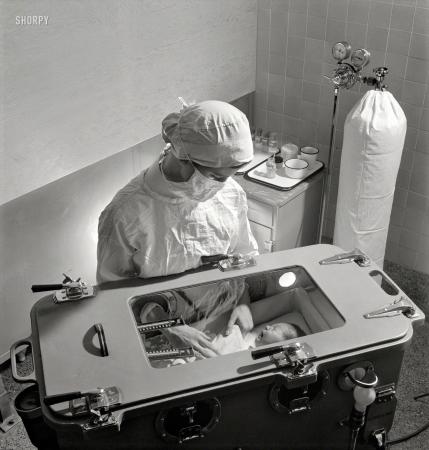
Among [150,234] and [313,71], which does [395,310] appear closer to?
[150,234]

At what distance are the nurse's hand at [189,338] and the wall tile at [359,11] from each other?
6.45ft

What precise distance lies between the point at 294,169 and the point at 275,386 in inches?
67.3

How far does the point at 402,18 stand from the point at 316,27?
1.52ft

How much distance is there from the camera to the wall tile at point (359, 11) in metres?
2.79

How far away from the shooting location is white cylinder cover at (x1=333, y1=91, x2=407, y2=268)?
8.46 feet

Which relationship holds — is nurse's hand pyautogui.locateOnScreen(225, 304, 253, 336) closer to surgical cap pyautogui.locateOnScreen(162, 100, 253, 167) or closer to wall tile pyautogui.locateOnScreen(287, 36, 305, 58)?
surgical cap pyautogui.locateOnScreen(162, 100, 253, 167)

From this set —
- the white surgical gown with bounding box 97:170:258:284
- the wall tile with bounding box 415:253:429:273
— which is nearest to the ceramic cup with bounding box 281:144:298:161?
the wall tile with bounding box 415:253:429:273

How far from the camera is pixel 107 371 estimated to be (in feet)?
4.44

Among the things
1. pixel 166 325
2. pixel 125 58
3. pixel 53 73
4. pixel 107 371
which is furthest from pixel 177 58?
pixel 107 371

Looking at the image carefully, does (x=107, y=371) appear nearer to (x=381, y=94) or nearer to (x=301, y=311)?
(x=301, y=311)

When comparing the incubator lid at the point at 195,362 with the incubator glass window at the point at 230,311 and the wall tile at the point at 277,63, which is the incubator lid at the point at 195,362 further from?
the wall tile at the point at 277,63

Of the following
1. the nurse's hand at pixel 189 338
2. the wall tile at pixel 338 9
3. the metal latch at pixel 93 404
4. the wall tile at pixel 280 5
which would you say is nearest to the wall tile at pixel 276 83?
the wall tile at pixel 280 5

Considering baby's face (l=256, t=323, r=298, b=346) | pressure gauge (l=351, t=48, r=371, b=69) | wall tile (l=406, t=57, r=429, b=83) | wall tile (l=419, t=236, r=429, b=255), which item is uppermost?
pressure gauge (l=351, t=48, r=371, b=69)

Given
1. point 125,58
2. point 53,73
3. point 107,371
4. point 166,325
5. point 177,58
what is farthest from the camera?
point 177,58
